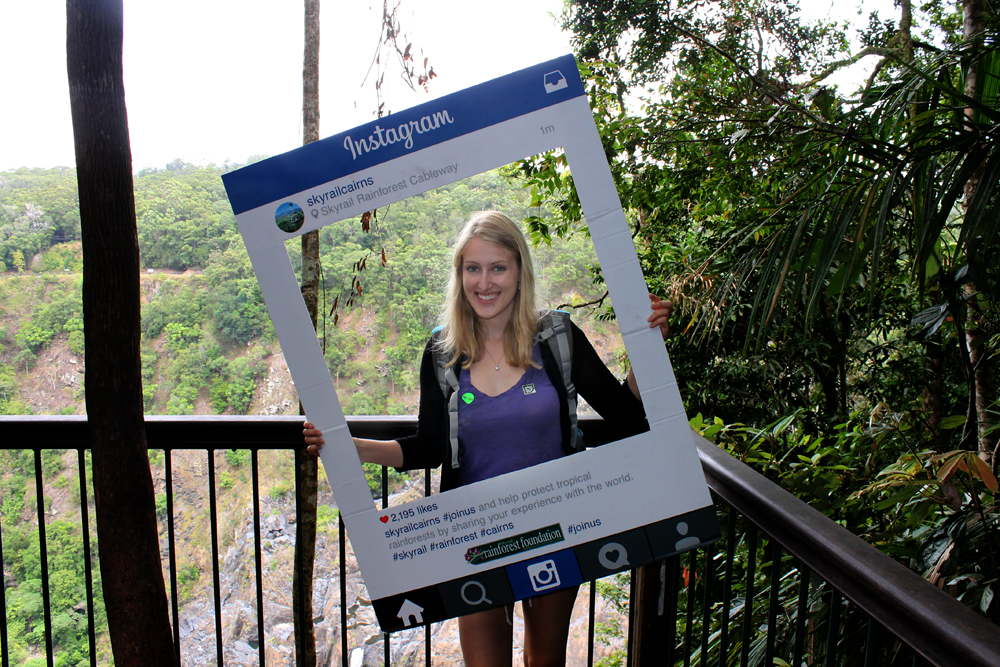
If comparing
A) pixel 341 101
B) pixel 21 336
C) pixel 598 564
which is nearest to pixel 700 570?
pixel 598 564

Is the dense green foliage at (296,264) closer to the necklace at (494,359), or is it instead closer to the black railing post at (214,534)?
the necklace at (494,359)

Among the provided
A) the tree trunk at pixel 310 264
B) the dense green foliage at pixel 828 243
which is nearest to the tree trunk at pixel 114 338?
the dense green foliage at pixel 828 243

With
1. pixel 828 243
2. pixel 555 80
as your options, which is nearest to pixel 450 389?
pixel 555 80

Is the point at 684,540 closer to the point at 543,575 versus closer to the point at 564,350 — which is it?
the point at 543,575

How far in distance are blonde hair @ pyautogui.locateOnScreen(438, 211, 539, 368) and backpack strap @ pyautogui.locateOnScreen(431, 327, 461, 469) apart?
0.01 m

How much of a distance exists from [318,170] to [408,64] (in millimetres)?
2181

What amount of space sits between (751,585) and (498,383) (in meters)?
0.60

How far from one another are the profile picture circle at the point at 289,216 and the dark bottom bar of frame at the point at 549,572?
2.31 ft

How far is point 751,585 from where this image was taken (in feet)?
3.59

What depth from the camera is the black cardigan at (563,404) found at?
111cm

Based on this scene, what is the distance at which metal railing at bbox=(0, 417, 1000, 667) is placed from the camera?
686 mm

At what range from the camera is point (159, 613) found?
1.02 metres

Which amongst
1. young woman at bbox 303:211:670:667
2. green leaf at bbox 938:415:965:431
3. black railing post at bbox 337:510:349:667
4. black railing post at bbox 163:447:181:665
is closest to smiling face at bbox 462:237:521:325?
young woman at bbox 303:211:670:667

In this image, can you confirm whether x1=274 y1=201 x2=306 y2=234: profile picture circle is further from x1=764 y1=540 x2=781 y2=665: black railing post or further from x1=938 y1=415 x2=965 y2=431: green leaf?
x1=938 y1=415 x2=965 y2=431: green leaf
